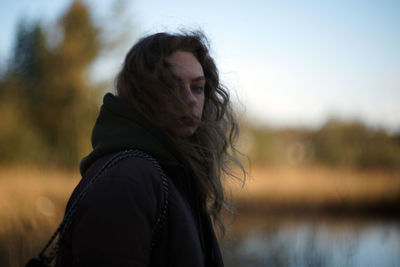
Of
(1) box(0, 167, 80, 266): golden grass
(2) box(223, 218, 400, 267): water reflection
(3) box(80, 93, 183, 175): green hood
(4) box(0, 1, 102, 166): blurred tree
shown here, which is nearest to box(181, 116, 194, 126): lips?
(3) box(80, 93, 183, 175): green hood

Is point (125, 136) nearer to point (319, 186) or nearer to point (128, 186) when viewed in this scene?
point (128, 186)

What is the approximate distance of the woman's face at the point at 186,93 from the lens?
128 centimetres

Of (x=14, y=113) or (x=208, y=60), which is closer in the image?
(x=208, y=60)

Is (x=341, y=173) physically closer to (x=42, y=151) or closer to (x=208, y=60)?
(x=208, y=60)

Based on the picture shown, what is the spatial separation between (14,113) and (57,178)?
9.50 metres

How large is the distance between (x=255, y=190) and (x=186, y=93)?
312 inches

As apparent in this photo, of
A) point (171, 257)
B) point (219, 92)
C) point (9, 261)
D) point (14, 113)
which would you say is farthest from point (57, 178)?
point (14, 113)

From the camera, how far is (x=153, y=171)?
1012mm

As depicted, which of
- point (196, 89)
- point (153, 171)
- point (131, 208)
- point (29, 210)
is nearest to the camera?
point (131, 208)

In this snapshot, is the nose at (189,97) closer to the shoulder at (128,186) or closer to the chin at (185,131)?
the chin at (185,131)

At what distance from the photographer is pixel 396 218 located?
25.1ft

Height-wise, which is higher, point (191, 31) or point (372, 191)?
point (191, 31)

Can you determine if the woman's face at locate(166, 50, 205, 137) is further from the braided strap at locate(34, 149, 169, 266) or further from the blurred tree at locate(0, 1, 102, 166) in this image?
the blurred tree at locate(0, 1, 102, 166)

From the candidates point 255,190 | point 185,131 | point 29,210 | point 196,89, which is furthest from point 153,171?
point 255,190
